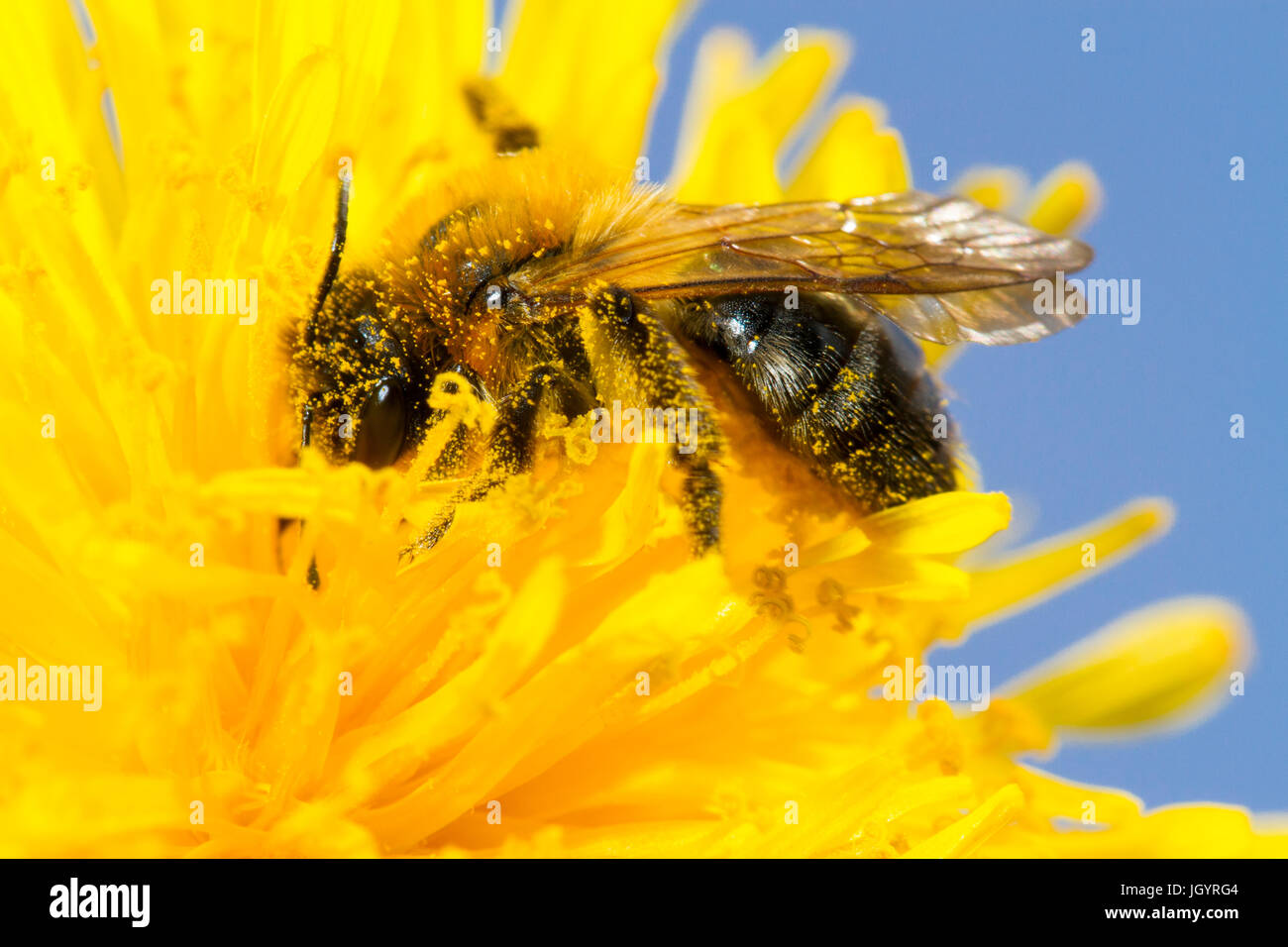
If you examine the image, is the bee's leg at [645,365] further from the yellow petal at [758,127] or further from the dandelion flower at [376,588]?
the yellow petal at [758,127]

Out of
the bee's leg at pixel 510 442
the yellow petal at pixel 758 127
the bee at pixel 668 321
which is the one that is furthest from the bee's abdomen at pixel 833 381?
the yellow petal at pixel 758 127

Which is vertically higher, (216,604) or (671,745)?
(216,604)

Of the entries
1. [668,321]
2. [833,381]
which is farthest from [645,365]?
[833,381]

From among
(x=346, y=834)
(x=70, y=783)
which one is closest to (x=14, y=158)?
(x=70, y=783)

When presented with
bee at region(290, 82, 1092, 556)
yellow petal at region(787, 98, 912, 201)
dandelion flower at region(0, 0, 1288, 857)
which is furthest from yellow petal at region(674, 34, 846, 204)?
bee at region(290, 82, 1092, 556)

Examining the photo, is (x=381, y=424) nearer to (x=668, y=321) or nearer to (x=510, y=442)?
(x=510, y=442)

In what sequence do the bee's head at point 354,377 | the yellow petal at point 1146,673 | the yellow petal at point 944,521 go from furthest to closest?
the yellow petal at point 1146,673 → the yellow petal at point 944,521 → the bee's head at point 354,377

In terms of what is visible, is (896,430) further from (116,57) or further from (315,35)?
(116,57)
